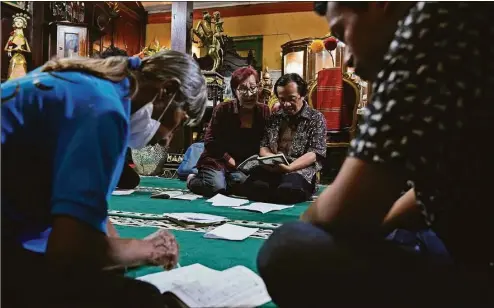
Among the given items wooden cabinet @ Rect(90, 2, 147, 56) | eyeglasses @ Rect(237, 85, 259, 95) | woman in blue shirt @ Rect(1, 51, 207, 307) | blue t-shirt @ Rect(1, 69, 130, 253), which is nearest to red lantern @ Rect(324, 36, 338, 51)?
eyeglasses @ Rect(237, 85, 259, 95)

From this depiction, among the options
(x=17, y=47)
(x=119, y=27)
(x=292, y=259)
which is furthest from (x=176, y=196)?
(x=119, y=27)

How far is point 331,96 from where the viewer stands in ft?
15.3

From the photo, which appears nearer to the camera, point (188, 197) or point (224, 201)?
point (224, 201)

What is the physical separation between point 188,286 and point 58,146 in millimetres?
494

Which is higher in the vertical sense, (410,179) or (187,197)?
(410,179)

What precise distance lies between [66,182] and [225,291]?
512 mm

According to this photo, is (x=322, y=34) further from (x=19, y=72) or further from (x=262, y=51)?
(x=19, y=72)

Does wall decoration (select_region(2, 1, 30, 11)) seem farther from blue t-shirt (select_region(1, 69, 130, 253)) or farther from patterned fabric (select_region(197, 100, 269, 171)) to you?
blue t-shirt (select_region(1, 69, 130, 253))

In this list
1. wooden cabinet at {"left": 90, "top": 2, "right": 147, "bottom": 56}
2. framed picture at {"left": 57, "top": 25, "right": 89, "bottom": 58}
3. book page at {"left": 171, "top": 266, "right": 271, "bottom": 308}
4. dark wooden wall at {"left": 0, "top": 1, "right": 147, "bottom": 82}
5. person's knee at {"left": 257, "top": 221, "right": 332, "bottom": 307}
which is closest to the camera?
person's knee at {"left": 257, "top": 221, "right": 332, "bottom": 307}

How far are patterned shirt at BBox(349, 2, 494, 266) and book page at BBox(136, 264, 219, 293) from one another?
0.66 metres

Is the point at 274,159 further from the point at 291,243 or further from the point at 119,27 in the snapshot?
the point at 119,27

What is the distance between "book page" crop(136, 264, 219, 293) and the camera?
1.09m

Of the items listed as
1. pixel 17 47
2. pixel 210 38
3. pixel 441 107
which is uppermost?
pixel 210 38

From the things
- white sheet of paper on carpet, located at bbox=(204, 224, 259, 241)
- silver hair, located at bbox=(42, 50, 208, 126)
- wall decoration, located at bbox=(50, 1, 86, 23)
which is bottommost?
white sheet of paper on carpet, located at bbox=(204, 224, 259, 241)
